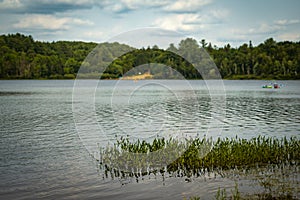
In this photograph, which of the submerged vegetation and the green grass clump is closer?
the submerged vegetation

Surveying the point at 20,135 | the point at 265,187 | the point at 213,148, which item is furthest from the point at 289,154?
the point at 20,135

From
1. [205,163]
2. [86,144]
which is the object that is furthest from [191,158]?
[86,144]

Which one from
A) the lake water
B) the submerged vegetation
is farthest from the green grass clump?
the lake water

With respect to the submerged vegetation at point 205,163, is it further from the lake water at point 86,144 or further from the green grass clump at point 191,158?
the lake water at point 86,144

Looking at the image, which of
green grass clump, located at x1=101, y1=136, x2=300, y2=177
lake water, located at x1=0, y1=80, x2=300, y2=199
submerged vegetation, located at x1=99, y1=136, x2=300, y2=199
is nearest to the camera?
A: lake water, located at x1=0, y1=80, x2=300, y2=199

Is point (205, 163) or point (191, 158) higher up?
point (191, 158)

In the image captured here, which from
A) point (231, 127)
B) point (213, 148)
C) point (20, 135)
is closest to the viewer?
point (213, 148)

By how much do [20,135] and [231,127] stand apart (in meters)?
18.7

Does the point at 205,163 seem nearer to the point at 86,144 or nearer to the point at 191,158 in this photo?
the point at 191,158

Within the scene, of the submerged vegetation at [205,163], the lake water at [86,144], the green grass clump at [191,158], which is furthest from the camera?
the green grass clump at [191,158]

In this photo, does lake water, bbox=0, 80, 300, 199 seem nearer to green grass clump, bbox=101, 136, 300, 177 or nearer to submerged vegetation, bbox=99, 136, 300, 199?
submerged vegetation, bbox=99, 136, 300, 199

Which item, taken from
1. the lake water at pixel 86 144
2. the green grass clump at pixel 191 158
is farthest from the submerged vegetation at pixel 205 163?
the lake water at pixel 86 144

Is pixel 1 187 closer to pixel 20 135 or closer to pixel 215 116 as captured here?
pixel 20 135

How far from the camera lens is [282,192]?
1440 cm
